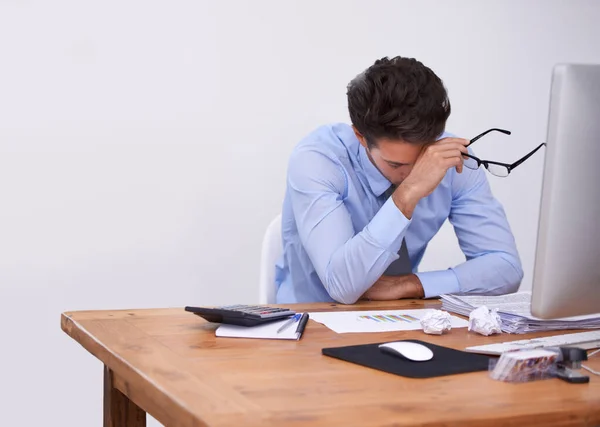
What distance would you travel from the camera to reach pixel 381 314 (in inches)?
67.7

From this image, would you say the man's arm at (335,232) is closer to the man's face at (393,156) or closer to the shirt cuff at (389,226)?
the shirt cuff at (389,226)

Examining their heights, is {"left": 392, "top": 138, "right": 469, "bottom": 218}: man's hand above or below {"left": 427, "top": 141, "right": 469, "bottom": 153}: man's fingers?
below

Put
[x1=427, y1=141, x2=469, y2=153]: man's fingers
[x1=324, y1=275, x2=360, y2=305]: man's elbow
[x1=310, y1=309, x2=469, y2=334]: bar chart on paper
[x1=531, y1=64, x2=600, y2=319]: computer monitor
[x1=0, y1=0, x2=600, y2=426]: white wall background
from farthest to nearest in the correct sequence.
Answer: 1. [x1=0, y1=0, x2=600, y2=426]: white wall background
2. [x1=427, y1=141, x2=469, y2=153]: man's fingers
3. [x1=324, y1=275, x2=360, y2=305]: man's elbow
4. [x1=310, y1=309, x2=469, y2=334]: bar chart on paper
5. [x1=531, y1=64, x2=600, y2=319]: computer monitor

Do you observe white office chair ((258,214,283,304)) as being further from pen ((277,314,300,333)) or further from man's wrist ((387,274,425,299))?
pen ((277,314,300,333))

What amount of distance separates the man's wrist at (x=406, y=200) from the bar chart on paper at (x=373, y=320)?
26 centimetres

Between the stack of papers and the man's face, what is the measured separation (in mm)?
377

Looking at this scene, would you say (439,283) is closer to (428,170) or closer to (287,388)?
(428,170)

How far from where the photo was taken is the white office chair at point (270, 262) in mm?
2143

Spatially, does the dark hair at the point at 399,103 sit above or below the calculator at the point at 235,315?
above

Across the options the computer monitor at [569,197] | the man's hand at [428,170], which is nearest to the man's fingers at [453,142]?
the man's hand at [428,170]

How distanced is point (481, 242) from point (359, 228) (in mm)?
347

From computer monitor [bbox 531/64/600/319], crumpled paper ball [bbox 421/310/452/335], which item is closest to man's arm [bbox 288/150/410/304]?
crumpled paper ball [bbox 421/310/452/335]

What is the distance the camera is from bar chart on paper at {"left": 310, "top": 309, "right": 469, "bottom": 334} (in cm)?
155

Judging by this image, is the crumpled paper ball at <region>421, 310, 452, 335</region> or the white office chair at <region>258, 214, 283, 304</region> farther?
the white office chair at <region>258, 214, 283, 304</region>
